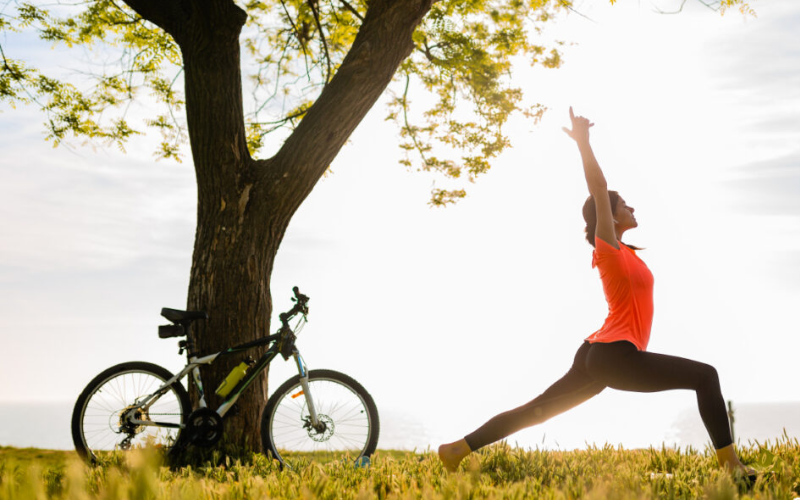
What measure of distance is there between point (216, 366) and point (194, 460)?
0.92 m

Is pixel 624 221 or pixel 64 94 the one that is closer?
pixel 624 221

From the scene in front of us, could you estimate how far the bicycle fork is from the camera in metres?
5.20

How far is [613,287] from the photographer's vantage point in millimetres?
4152

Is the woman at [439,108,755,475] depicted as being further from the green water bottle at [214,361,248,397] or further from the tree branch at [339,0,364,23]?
the tree branch at [339,0,364,23]

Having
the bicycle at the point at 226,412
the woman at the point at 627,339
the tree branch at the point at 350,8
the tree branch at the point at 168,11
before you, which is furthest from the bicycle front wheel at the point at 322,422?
the tree branch at the point at 350,8

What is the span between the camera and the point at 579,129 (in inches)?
167

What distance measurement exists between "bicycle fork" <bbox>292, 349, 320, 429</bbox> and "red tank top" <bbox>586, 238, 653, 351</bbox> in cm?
249

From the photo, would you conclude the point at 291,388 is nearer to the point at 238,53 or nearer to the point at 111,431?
the point at 111,431

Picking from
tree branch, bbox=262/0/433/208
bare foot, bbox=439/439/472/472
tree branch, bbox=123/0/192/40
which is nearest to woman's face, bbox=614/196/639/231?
bare foot, bbox=439/439/472/472

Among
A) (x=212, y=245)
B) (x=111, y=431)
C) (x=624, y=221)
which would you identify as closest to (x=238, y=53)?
(x=212, y=245)

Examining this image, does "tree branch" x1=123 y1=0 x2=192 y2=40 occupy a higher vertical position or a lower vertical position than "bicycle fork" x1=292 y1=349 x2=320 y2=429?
higher

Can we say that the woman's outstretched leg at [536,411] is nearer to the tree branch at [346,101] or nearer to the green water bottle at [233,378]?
the green water bottle at [233,378]

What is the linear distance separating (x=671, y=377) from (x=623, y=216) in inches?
46.1

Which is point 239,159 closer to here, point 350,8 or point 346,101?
point 346,101
